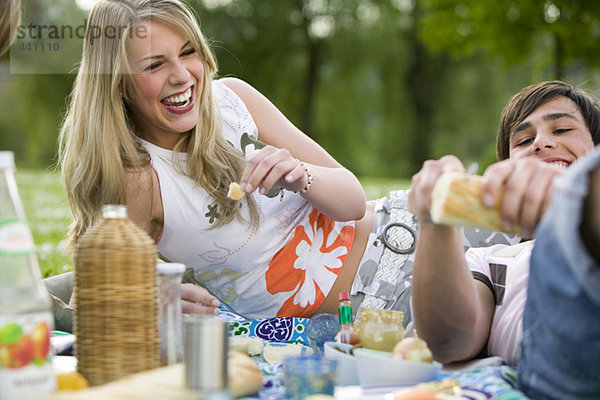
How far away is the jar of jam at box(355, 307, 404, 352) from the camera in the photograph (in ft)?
5.81

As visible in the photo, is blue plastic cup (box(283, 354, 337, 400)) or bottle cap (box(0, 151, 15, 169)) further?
blue plastic cup (box(283, 354, 337, 400))

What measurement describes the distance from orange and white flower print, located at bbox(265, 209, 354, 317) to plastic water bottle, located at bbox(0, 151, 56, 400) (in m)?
1.45

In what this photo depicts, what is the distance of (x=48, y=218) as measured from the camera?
753 centimetres

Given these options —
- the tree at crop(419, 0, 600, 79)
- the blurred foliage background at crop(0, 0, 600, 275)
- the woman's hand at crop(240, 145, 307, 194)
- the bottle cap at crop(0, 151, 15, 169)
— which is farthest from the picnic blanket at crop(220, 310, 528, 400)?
the blurred foliage background at crop(0, 0, 600, 275)

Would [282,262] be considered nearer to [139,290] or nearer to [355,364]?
[355,364]

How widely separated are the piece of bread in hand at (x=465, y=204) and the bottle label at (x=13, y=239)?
34.3 inches

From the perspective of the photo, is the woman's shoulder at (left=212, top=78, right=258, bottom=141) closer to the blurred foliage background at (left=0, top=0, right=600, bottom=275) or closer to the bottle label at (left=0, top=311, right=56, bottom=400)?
the bottle label at (left=0, top=311, right=56, bottom=400)

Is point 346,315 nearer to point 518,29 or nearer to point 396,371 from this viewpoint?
point 396,371

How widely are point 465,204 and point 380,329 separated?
1.73ft

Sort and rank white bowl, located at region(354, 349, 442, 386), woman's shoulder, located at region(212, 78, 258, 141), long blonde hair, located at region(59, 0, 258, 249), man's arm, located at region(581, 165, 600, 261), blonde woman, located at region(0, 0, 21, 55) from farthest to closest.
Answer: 1. woman's shoulder, located at region(212, 78, 258, 141)
2. long blonde hair, located at region(59, 0, 258, 249)
3. blonde woman, located at region(0, 0, 21, 55)
4. white bowl, located at region(354, 349, 442, 386)
5. man's arm, located at region(581, 165, 600, 261)

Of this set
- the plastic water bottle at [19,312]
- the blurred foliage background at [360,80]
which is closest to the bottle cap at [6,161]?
the plastic water bottle at [19,312]

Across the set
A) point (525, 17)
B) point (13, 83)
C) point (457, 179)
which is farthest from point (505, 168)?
point (13, 83)

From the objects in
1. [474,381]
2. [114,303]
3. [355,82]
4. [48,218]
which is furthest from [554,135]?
[355,82]

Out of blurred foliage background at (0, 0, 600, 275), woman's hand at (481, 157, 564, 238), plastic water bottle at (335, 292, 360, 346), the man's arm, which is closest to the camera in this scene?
the man's arm
